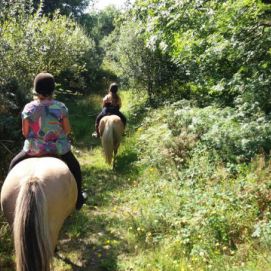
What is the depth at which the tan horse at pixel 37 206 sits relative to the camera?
12.1 ft

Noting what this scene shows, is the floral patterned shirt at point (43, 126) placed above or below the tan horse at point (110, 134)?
above

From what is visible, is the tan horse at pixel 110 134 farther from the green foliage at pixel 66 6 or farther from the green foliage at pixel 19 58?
the green foliage at pixel 66 6

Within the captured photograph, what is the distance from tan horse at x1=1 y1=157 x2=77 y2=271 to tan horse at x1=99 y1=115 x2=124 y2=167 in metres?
5.15

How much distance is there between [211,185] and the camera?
6539 mm

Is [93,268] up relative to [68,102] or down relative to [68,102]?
down

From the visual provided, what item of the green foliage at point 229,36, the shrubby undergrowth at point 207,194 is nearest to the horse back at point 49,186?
the shrubby undergrowth at point 207,194

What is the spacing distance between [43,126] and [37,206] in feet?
4.68

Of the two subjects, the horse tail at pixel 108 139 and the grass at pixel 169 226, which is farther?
the horse tail at pixel 108 139

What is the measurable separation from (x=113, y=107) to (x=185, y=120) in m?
2.31

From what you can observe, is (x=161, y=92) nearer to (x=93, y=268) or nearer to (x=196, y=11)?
(x=196, y=11)

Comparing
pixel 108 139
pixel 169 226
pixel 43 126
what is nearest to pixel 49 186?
pixel 43 126

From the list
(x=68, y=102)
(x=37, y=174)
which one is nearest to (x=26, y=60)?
(x=37, y=174)

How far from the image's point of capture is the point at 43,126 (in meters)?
4.93

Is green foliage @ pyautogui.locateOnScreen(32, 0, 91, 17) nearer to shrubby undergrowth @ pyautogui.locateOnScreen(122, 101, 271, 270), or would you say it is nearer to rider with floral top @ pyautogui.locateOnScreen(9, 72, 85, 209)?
shrubby undergrowth @ pyautogui.locateOnScreen(122, 101, 271, 270)
